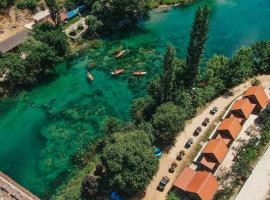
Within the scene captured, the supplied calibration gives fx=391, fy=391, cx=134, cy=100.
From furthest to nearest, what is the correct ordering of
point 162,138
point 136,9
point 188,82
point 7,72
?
point 136,9 → point 7,72 → point 188,82 → point 162,138

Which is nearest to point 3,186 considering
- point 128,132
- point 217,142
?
point 128,132

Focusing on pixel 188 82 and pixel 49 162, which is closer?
pixel 49 162

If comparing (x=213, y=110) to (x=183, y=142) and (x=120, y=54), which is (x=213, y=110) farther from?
(x=120, y=54)

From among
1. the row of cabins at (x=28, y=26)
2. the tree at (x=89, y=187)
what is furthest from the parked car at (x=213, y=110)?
the row of cabins at (x=28, y=26)

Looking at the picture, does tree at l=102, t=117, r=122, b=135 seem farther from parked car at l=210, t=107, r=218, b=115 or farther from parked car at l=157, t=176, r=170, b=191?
parked car at l=210, t=107, r=218, b=115

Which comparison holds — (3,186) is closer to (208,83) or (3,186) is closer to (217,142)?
(217,142)

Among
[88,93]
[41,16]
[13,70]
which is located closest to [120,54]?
[88,93]
